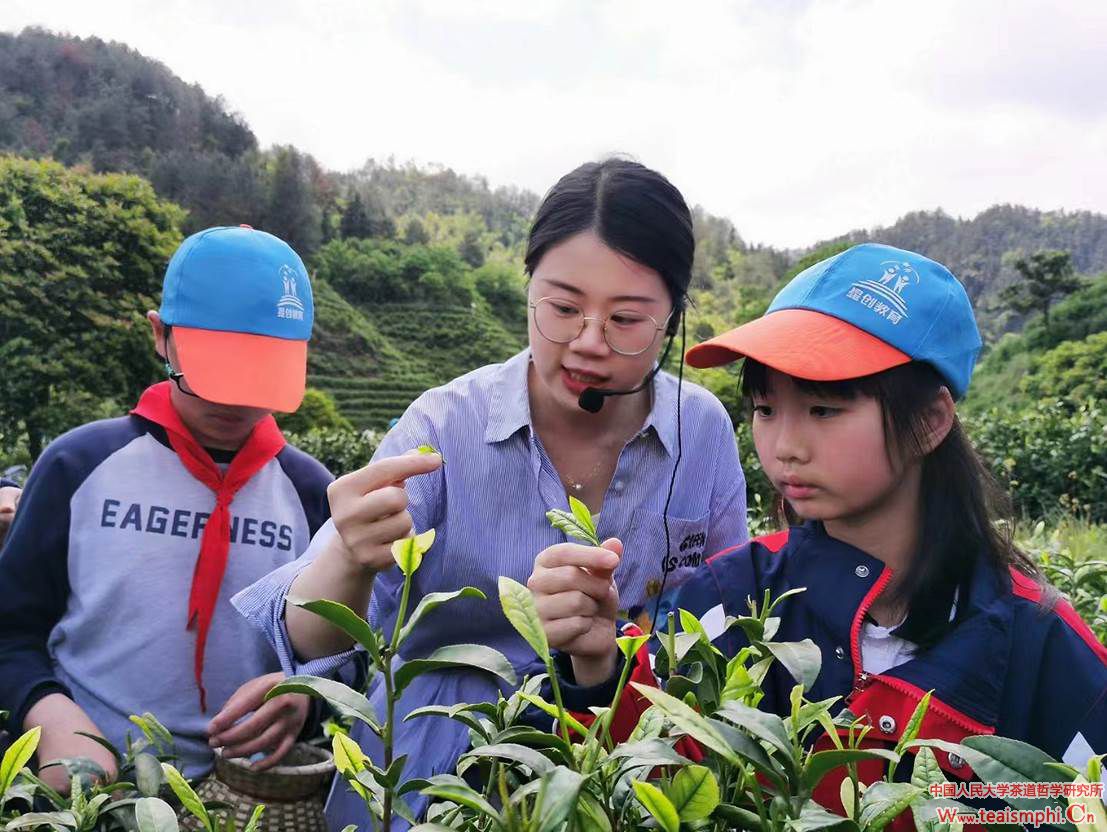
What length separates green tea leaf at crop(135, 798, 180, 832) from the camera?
2.16 feet

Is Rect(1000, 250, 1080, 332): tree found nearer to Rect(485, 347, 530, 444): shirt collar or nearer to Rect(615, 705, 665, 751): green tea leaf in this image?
Rect(485, 347, 530, 444): shirt collar

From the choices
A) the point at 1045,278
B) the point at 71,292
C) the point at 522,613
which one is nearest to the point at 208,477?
the point at 522,613

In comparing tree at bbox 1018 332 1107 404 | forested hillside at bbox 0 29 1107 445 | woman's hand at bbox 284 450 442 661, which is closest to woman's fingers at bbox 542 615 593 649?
woman's hand at bbox 284 450 442 661

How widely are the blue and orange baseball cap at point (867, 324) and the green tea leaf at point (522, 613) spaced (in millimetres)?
664

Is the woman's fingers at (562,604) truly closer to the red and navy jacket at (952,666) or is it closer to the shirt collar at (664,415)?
the red and navy jacket at (952,666)

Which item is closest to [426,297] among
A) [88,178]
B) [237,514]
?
[88,178]

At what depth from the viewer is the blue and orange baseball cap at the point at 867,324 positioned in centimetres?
126

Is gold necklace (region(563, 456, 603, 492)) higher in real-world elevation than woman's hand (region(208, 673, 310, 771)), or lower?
higher

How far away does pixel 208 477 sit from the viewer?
194 cm

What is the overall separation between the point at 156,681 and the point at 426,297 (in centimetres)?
4157

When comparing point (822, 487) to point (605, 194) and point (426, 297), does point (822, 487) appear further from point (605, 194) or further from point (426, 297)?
point (426, 297)

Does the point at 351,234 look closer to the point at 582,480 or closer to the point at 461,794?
the point at 582,480

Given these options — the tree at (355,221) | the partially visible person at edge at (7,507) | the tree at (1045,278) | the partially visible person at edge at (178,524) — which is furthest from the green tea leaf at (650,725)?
the tree at (355,221)

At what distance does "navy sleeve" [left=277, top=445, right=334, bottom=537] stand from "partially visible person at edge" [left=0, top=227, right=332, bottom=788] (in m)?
0.05
